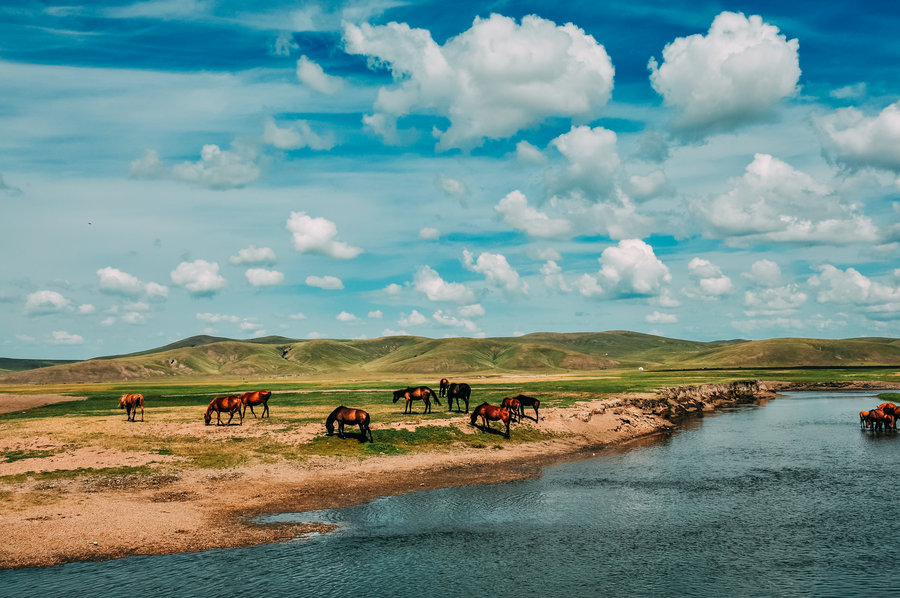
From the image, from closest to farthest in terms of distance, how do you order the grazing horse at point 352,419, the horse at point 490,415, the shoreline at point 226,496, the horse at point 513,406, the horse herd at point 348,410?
the shoreline at point 226,496
the grazing horse at point 352,419
the horse herd at point 348,410
the horse at point 490,415
the horse at point 513,406

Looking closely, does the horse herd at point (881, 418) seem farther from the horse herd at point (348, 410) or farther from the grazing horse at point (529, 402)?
the horse herd at point (348, 410)

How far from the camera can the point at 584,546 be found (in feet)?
80.9

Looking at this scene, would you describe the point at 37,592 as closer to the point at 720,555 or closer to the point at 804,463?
the point at 720,555

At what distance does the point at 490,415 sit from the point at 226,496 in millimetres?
23834

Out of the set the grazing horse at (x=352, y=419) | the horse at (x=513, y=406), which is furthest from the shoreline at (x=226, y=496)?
the grazing horse at (x=352, y=419)

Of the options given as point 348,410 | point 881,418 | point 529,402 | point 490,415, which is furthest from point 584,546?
point 881,418

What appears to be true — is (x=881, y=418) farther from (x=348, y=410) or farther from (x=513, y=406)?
(x=348, y=410)

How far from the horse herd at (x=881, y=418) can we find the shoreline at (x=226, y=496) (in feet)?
93.0

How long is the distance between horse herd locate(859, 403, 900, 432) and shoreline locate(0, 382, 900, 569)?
28.3 m

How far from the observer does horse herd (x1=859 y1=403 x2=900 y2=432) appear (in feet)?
200

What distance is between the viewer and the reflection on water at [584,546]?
67.2 ft

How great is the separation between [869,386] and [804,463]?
375 feet

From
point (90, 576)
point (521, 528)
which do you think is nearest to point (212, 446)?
point (90, 576)

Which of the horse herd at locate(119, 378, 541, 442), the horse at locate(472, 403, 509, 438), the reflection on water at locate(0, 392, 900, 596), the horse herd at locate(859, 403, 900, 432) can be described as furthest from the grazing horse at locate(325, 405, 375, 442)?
the horse herd at locate(859, 403, 900, 432)
